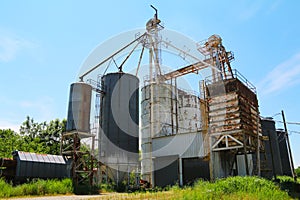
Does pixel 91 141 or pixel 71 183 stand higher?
pixel 91 141

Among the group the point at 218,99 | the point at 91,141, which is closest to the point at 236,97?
the point at 218,99

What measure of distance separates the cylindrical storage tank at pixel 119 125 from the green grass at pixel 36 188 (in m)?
4.45

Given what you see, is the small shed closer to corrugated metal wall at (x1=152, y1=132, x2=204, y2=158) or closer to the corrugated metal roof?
the corrugated metal roof

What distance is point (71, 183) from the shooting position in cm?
1666

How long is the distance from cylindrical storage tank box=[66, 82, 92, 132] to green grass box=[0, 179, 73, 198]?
452 centimetres

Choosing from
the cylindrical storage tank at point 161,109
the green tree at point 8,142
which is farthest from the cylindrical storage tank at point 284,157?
the green tree at point 8,142

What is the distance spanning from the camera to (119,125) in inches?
832

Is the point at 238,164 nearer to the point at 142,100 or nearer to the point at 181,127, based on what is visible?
the point at 181,127

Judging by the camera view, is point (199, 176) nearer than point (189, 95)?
Yes

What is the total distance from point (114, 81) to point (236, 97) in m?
10.7

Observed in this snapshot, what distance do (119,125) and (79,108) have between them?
3.61 meters

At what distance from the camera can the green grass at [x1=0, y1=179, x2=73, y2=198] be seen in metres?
13.3

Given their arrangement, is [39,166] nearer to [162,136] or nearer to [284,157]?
[162,136]

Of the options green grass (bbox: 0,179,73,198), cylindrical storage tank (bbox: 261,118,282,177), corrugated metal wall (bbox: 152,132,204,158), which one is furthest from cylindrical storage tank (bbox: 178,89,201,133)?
green grass (bbox: 0,179,73,198)
